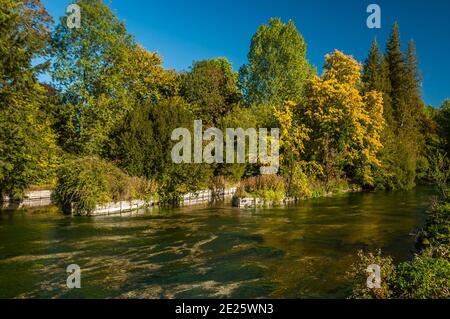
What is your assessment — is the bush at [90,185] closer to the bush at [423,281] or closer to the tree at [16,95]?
the tree at [16,95]

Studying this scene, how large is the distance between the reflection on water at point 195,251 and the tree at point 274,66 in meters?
26.7

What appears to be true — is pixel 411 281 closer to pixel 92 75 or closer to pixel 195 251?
pixel 195 251

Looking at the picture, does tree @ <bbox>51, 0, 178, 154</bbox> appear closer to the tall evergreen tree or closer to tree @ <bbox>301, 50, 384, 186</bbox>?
tree @ <bbox>301, 50, 384, 186</bbox>

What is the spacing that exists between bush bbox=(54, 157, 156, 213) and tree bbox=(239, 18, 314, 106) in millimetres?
26829

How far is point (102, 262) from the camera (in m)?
13.5

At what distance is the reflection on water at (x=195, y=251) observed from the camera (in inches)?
436

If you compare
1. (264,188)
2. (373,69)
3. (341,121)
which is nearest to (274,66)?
(341,121)

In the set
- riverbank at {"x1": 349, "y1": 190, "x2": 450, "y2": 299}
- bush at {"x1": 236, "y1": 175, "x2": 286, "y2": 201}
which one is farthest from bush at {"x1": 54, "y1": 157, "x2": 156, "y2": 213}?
riverbank at {"x1": 349, "y1": 190, "x2": 450, "y2": 299}

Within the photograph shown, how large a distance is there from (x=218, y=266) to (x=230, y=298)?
2.91 m

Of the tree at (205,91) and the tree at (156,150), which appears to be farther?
the tree at (205,91)

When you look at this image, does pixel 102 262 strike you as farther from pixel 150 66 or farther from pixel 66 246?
pixel 150 66

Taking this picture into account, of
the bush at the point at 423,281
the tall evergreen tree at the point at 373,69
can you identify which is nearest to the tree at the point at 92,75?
the bush at the point at 423,281
